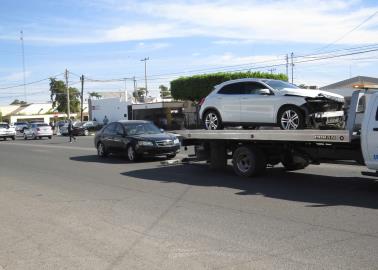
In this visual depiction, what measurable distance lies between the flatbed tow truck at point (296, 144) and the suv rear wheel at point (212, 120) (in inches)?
12.3

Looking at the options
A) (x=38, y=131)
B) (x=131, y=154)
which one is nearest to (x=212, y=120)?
(x=131, y=154)

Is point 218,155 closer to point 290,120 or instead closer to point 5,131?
point 290,120

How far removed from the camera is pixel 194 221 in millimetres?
7996

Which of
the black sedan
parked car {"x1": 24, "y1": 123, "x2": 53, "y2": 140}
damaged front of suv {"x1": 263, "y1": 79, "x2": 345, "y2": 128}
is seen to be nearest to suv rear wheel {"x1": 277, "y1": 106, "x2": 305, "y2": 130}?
damaged front of suv {"x1": 263, "y1": 79, "x2": 345, "y2": 128}

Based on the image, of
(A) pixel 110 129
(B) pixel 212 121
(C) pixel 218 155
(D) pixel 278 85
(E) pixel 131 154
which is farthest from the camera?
(A) pixel 110 129

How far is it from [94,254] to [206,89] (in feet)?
146

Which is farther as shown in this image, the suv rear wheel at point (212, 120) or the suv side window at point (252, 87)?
the suv rear wheel at point (212, 120)

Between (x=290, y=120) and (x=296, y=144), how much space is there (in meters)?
0.55

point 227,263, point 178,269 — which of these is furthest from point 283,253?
point 178,269

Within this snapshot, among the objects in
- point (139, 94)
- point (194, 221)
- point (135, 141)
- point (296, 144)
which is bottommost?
point (194, 221)

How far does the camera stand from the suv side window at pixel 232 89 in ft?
42.2

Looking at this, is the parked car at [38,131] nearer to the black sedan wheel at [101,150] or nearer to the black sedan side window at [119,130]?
the black sedan wheel at [101,150]

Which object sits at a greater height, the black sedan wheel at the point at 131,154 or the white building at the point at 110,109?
the white building at the point at 110,109

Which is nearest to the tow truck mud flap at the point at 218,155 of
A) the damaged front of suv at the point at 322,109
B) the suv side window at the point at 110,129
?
the damaged front of suv at the point at 322,109
